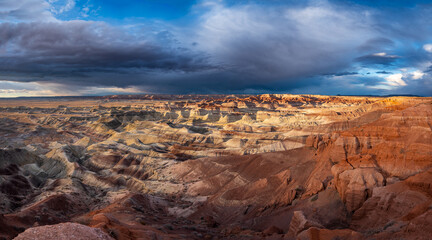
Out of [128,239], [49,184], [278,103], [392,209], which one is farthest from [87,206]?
[278,103]

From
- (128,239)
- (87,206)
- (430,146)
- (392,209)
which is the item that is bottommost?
(87,206)

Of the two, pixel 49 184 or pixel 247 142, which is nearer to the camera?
pixel 49 184

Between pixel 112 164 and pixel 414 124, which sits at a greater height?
pixel 414 124

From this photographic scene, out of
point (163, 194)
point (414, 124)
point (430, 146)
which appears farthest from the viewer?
point (163, 194)

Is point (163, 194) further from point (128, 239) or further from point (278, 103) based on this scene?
point (278, 103)

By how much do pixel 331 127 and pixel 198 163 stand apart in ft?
126

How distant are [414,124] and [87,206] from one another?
36.1 m

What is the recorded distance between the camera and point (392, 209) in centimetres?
1686

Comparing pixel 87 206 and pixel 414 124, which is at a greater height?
pixel 414 124

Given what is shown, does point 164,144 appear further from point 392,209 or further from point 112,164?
point 392,209

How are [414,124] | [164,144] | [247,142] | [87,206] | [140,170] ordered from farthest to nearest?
[164,144] → [247,142] → [140,170] → [87,206] → [414,124]

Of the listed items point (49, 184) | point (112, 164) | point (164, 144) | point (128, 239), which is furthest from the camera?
point (164, 144)

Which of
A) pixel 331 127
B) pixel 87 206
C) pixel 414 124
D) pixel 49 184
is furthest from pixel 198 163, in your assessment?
pixel 331 127

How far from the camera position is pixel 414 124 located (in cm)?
2312
